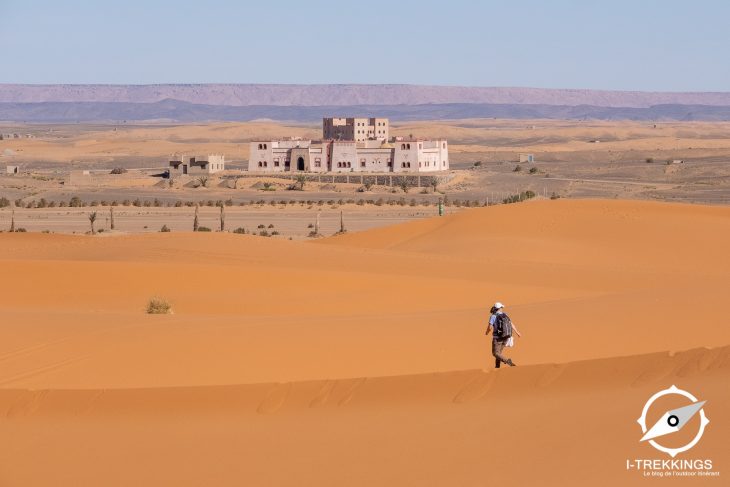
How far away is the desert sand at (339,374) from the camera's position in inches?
413

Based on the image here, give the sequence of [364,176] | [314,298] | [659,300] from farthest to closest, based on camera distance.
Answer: [364,176] → [314,298] → [659,300]

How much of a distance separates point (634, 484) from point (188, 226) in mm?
42852

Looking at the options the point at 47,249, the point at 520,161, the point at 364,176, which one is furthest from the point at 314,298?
the point at 520,161

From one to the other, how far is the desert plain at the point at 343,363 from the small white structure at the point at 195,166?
52.7 m

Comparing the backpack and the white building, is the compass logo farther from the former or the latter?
the white building

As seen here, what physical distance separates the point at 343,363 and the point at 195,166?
237ft

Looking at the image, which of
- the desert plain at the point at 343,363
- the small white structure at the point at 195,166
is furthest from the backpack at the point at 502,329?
the small white structure at the point at 195,166

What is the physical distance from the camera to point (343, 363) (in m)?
14.7

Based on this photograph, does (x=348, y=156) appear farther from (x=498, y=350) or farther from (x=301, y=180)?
(x=498, y=350)

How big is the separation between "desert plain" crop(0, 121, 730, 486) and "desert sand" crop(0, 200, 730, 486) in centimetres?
3

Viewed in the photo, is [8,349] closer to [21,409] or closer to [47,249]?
[21,409]

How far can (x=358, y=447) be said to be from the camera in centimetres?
1089

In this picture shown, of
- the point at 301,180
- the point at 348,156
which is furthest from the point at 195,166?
the point at 301,180

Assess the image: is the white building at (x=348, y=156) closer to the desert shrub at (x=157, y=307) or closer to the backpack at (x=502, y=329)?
the desert shrub at (x=157, y=307)
